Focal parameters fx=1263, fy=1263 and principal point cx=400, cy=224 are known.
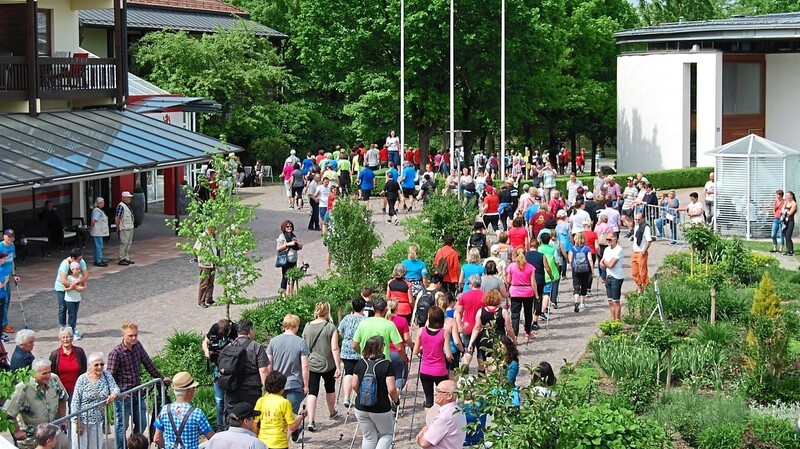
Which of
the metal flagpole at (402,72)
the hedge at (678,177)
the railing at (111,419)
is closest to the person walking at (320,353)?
the railing at (111,419)

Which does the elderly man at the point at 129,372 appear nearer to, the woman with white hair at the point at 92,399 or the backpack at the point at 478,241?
the woman with white hair at the point at 92,399

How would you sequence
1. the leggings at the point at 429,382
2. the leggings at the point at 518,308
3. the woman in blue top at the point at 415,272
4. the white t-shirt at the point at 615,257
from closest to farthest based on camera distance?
the leggings at the point at 429,382 < the woman in blue top at the point at 415,272 < the leggings at the point at 518,308 < the white t-shirt at the point at 615,257

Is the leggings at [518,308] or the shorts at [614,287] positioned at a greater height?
the shorts at [614,287]

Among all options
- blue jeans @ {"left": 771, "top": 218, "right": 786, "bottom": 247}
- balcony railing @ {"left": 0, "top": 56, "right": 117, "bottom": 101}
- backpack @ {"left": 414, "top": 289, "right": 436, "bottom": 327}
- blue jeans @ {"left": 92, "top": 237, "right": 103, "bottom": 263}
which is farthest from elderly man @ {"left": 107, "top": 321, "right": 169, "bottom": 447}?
blue jeans @ {"left": 771, "top": 218, "right": 786, "bottom": 247}

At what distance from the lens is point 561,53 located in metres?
57.3

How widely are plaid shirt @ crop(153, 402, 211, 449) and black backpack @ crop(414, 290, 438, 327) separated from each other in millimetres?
5366

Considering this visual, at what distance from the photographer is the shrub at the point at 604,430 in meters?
11.0

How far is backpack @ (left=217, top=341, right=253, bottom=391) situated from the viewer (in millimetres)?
12992

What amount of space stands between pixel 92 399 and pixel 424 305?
545cm

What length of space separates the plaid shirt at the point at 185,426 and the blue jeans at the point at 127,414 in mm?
1204

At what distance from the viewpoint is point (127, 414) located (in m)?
13.1

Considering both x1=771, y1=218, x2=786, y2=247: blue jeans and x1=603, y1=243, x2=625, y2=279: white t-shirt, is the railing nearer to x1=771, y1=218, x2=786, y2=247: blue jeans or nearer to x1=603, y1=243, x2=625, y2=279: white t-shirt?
x1=603, y1=243, x2=625, y2=279: white t-shirt

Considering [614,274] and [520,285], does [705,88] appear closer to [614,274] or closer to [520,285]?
[614,274]

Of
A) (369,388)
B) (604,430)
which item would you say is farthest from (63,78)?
(604,430)
